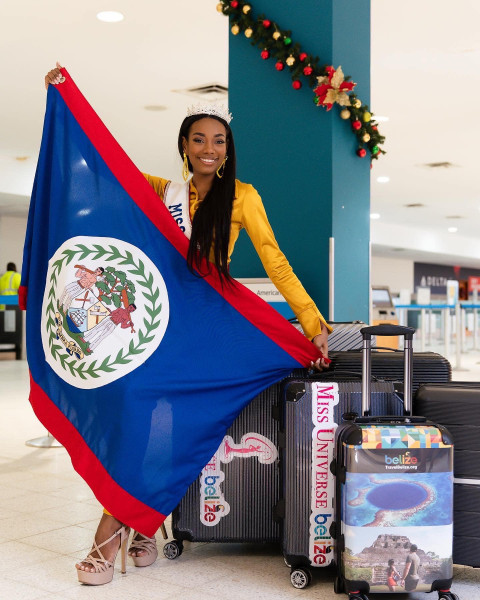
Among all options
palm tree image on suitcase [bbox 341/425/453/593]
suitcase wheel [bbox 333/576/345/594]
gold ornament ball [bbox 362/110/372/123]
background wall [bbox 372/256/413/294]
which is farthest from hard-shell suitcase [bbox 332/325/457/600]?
background wall [bbox 372/256/413/294]

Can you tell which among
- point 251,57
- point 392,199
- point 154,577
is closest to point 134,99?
point 251,57

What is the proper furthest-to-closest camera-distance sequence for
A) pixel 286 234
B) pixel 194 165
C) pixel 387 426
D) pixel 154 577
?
pixel 286 234 → pixel 194 165 → pixel 154 577 → pixel 387 426

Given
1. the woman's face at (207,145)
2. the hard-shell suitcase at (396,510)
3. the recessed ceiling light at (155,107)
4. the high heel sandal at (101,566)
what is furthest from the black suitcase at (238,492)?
the recessed ceiling light at (155,107)

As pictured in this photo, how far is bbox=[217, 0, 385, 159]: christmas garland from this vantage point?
12.3 ft

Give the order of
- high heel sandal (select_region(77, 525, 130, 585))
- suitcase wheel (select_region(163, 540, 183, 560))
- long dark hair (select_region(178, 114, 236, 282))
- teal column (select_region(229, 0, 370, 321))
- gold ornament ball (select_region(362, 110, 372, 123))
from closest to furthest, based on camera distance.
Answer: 1. high heel sandal (select_region(77, 525, 130, 585))
2. long dark hair (select_region(178, 114, 236, 282))
3. suitcase wheel (select_region(163, 540, 183, 560))
4. teal column (select_region(229, 0, 370, 321))
5. gold ornament ball (select_region(362, 110, 372, 123))

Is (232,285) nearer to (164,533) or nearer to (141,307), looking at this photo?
(141,307)

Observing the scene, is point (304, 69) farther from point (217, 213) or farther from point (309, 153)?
point (217, 213)

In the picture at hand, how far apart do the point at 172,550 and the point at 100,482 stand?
38 cm

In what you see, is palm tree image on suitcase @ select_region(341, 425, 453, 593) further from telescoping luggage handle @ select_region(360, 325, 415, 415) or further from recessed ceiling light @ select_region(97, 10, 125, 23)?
recessed ceiling light @ select_region(97, 10, 125, 23)

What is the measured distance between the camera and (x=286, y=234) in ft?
12.9

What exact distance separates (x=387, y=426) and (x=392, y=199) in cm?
1251

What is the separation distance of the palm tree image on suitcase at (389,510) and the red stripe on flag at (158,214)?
1.62 ft

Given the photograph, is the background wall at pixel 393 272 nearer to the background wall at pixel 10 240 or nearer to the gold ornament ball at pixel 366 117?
the background wall at pixel 10 240

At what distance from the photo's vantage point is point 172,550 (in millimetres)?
2525
